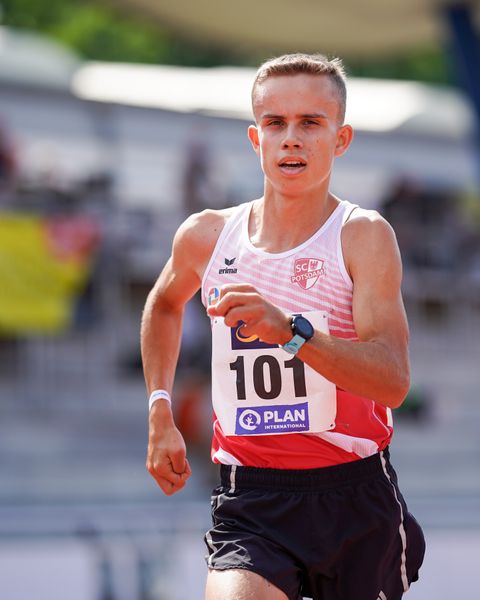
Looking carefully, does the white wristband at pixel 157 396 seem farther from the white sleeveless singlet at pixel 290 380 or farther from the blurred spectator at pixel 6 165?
the blurred spectator at pixel 6 165

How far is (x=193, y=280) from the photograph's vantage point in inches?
155

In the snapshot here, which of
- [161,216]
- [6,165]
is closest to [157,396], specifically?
[6,165]

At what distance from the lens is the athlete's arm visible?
10.2 feet

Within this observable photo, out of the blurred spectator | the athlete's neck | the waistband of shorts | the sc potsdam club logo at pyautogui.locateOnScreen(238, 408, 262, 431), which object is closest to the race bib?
the sc potsdam club logo at pyautogui.locateOnScreen(238, 408, 262, 431)

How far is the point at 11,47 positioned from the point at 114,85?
1.78m

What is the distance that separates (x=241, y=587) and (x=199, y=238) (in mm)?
1080

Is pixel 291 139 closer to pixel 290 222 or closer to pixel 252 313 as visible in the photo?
pixel 290 222

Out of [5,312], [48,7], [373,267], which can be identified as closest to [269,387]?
[373,267]

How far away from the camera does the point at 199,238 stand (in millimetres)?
3848

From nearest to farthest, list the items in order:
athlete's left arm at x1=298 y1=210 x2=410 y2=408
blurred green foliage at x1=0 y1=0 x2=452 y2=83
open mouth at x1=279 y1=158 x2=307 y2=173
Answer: athlete's left arm at x1=298 y1=210 x2=410 y2=408 < open mouth at x1=279 y1=158 x2=307 y2=173 < blurred green foliage at x1=0 y1=0 x2=452 y2=83

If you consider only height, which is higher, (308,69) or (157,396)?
(308,69)

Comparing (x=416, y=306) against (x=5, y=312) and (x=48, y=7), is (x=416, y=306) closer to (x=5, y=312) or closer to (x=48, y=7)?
(x=5, y=312)

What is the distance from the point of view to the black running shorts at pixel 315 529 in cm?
357

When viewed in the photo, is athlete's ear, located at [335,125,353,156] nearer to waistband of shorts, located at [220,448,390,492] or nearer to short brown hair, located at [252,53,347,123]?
short brown hair, located at [252,53,347,123]
